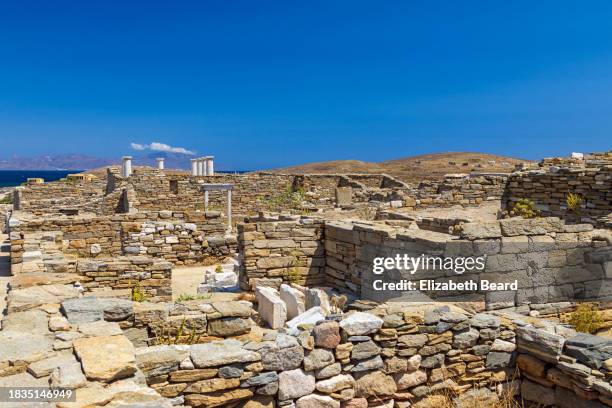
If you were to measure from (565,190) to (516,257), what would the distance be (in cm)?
629

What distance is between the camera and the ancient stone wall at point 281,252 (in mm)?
8867

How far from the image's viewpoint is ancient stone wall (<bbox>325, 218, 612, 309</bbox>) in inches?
274

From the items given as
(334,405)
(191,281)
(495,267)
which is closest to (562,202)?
(495,267)

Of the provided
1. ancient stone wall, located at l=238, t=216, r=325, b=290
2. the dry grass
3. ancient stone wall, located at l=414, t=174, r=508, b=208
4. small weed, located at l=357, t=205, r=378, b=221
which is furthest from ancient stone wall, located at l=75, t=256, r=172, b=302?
ancient stone wall, located at l=414, t=174, r=508, b=208

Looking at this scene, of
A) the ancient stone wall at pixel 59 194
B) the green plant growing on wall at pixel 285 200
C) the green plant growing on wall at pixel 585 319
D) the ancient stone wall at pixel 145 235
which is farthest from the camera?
the green plant growing on wall at pixel 285 200

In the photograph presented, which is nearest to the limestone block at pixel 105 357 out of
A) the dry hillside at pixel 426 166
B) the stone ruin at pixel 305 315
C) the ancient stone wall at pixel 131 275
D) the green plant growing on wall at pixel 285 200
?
the stone ruin at pixel 305 315

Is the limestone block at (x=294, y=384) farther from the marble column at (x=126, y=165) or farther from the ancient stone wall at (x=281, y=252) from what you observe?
the marble column at (x=126, y=165)

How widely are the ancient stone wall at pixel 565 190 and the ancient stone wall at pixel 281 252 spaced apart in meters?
5.90

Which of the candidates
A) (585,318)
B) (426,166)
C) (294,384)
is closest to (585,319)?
(585,318)

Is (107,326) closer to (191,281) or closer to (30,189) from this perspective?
(191,281)

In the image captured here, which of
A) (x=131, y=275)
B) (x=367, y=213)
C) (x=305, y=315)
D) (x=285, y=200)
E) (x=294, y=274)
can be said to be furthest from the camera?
(x=285, y=200)

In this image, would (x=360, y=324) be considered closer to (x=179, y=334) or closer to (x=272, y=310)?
(x=179, y=334)

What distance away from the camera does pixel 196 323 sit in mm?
5449

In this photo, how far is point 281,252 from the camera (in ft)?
29.7
